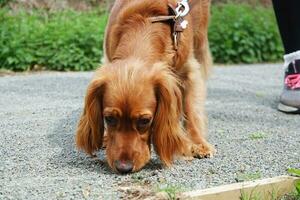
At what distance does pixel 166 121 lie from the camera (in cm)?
323

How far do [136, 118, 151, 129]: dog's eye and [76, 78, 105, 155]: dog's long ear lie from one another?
271 millimetres

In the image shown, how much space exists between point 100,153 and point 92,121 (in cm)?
31

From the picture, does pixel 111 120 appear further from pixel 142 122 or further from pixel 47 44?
pixel 47 44

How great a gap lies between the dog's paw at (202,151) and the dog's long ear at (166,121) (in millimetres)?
239

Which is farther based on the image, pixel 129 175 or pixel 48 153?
pixel 48 153

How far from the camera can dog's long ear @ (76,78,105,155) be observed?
3.24m

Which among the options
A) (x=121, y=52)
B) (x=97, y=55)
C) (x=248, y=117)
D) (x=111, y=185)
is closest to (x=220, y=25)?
(x=97, y=55)

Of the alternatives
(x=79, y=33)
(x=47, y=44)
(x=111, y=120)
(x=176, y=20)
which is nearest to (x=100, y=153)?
(x=111, y=120)

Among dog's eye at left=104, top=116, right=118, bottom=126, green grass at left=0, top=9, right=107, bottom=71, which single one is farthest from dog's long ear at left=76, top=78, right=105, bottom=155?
green grass at left=0, top=9, right=107, bottom=71

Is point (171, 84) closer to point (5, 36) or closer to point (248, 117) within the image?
point (248, 117)

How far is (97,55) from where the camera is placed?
801cm

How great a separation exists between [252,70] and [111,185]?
19.9 feet

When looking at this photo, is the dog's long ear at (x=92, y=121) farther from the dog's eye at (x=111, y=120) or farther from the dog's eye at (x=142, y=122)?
the dog's eye at (x=142, y=122)

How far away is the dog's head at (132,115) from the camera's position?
3.06 m
